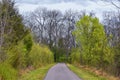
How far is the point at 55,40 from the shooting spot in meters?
112

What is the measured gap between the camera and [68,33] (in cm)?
10962

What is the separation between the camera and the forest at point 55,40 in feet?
80.2

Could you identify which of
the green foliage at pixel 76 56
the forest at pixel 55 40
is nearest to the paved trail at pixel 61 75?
the forest at pixel 55 40

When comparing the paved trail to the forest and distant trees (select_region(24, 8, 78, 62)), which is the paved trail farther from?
distant trees (select_region(24, 8, 78, 62))

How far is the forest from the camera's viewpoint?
2445cm

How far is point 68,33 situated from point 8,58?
283 ft

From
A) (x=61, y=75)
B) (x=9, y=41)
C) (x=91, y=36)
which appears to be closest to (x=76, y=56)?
(x=91, y=36)

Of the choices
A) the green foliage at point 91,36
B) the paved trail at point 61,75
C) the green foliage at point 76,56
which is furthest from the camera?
the green foliage at point 76,56

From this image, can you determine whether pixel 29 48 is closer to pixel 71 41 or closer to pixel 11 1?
pixel 11 1

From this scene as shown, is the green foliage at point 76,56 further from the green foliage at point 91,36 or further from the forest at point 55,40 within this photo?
the green foliage at point 91,36

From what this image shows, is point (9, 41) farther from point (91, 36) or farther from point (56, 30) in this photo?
point (56, 30)

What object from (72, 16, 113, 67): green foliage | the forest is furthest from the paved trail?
(72, 16, 113, 67): green foliage

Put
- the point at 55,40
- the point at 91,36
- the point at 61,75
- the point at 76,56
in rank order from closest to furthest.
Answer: the point at 61,75 → the point at 91,36 → the point at 76,56 → the point at 55,40

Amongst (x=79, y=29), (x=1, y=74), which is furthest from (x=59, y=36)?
(x=1, y=74)
